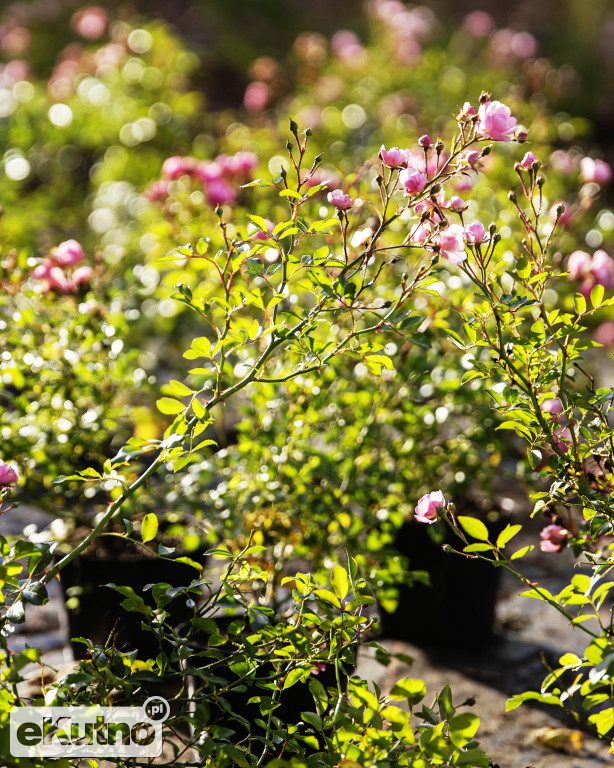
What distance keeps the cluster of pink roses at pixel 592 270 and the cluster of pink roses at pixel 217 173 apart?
0.93 metres

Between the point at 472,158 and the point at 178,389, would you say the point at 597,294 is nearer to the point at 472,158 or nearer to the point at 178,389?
the point at 472,158

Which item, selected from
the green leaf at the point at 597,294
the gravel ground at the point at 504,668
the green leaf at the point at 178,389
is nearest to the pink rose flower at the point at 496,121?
the green leaf at the point at 597,294

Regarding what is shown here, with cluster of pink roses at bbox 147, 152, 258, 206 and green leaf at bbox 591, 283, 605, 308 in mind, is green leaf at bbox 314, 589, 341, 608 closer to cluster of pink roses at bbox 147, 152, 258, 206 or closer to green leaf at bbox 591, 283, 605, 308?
green leaf at bbox 591, 283, 605, 308

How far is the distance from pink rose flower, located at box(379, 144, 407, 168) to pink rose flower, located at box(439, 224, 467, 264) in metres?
0.13

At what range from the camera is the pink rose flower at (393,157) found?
127 centimetres

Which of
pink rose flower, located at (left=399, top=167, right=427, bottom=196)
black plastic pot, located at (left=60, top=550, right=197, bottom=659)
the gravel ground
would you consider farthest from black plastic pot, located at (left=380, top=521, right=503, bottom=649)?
pink rose flower, located at (left=399, top=167, right=427, bottom=196)

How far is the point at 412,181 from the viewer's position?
4.25 ft

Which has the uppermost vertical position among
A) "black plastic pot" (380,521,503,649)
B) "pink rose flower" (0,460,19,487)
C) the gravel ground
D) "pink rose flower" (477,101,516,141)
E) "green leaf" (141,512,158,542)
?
"pink rose flower" (477,101,516,141)

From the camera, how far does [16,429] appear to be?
1924 millimetres

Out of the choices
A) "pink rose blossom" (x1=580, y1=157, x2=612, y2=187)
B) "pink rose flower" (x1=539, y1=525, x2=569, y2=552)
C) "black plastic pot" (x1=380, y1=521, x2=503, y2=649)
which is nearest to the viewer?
"pink rose flower" (x1=539, y1=525, x2=569, y2=552)

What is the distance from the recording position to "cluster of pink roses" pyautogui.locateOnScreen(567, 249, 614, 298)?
5.58ft

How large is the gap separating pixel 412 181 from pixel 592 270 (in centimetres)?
60

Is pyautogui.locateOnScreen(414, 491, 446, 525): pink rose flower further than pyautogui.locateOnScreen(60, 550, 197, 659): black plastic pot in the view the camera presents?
No

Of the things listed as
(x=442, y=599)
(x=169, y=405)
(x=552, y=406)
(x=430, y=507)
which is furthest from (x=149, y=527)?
(x=442, y=599)
